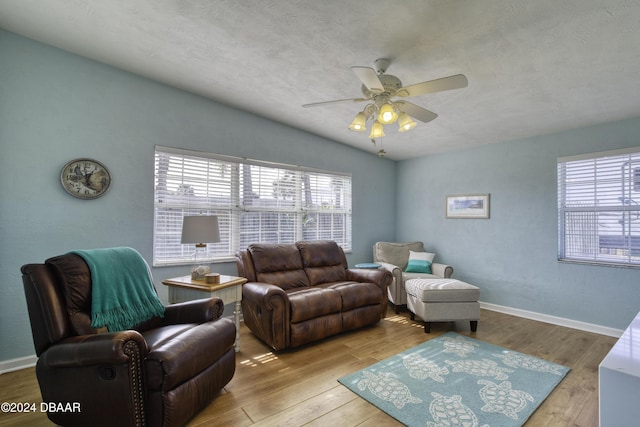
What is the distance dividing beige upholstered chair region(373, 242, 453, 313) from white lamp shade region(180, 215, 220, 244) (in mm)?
2476

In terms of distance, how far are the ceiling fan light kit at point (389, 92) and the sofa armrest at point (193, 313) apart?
6.00ft

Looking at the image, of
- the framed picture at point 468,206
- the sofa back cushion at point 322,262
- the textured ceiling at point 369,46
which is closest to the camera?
the textured ceiling at point 369,46

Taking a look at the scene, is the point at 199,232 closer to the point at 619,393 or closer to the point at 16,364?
the point at 16,364

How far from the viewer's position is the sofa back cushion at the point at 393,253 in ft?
15.4

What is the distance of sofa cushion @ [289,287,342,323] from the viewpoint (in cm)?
277

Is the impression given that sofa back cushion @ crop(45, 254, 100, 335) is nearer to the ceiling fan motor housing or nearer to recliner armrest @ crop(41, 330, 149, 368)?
recliner armrest @ crop(41, 330, 149, 368)

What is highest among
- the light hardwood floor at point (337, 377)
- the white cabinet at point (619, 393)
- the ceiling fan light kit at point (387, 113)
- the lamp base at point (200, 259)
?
the ceiling fan light kit at point (387, 113)

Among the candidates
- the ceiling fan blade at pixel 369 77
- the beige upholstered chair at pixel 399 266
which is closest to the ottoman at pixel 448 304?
the beige upholstered chair at pixel 399 266

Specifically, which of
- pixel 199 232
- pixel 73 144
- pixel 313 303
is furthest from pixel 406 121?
pixel 73 144

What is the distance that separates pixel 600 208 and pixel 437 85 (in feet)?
9.70

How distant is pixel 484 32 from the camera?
2.01 meters

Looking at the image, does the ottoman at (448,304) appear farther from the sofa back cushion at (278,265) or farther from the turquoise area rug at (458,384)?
the sofa back cushion at (278,265)

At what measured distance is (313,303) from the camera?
288cm

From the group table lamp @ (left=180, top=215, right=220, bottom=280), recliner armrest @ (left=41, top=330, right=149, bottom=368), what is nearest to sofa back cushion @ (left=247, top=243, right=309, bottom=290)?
table lamp @ (left=180, top=215, right=220, bottom=280)
